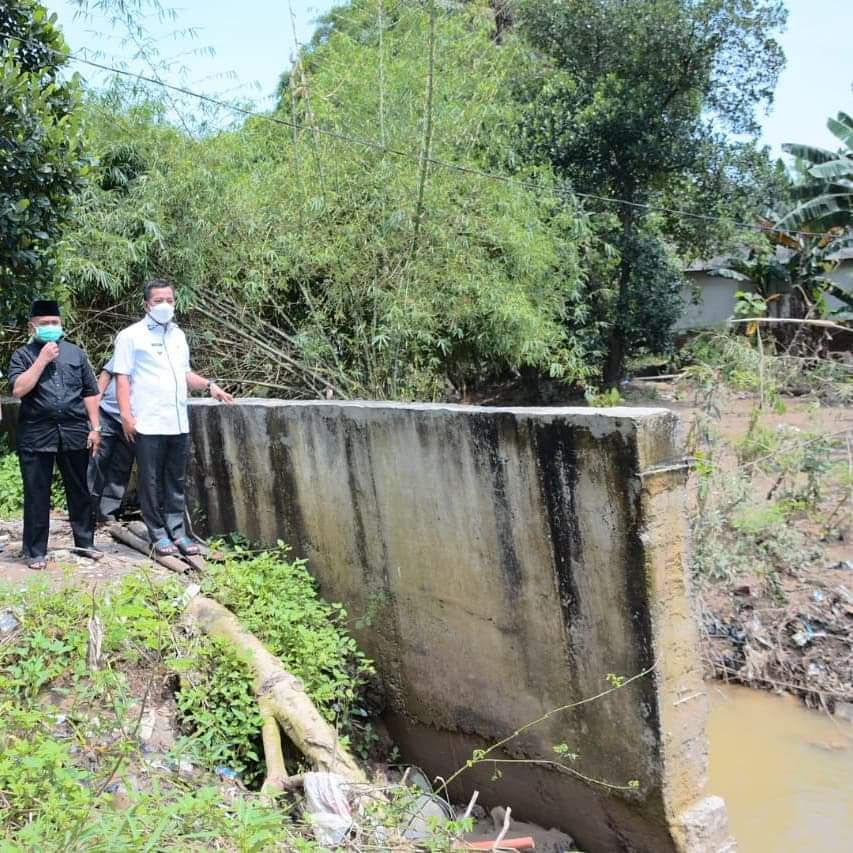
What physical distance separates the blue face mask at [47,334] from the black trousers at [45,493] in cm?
64

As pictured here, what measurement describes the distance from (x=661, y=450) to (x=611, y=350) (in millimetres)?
13882

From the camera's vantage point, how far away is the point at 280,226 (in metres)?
8.12

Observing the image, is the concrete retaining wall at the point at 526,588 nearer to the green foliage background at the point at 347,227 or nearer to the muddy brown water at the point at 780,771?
the muddy brown water at the point at 780,771

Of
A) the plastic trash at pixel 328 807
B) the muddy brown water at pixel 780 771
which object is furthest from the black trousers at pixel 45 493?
the muddy brown water at pixel 780 771

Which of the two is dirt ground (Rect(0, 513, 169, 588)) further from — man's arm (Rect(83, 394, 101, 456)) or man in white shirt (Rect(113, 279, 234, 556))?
man's arm (Rect(83, 394, 101, 456))

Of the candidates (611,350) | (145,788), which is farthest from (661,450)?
(611,350)

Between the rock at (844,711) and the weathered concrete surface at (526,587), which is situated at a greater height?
the weathered concrete surface at (526,587)

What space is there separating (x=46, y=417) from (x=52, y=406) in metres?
0.08

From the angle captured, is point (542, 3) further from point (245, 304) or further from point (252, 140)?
point (245, 304)

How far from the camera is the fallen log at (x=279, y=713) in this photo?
386 cm

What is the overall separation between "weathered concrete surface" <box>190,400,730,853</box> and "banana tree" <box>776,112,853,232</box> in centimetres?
A: 1542

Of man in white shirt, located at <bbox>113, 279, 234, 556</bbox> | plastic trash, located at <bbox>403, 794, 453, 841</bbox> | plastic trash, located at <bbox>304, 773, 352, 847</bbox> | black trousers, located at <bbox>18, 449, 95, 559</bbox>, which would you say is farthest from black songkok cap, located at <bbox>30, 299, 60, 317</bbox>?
plastic trash, located at <bbox>403, 794, 453, 841</bbox>

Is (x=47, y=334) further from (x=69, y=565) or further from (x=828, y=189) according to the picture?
(x=828, y=189)

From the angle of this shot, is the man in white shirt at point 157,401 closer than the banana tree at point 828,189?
Yes
